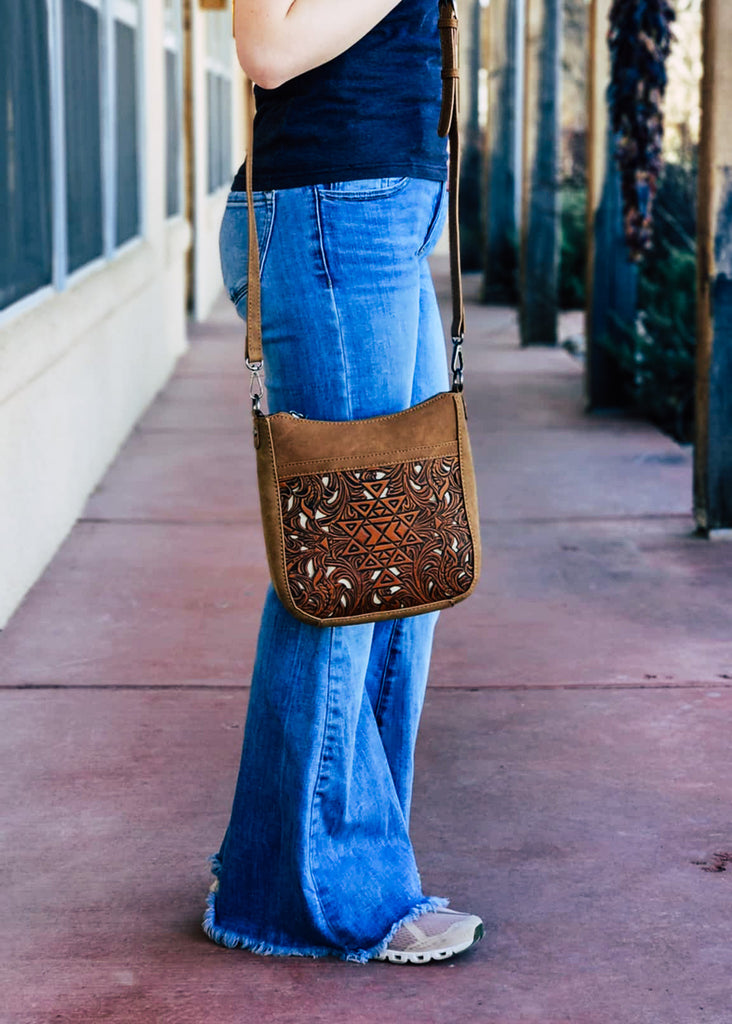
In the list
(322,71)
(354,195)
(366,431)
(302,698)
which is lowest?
(302,698)

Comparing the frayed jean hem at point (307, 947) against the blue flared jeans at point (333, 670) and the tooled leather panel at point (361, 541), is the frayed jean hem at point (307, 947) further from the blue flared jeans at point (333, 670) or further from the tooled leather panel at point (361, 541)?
the tooled leather panel at point (361, 541)

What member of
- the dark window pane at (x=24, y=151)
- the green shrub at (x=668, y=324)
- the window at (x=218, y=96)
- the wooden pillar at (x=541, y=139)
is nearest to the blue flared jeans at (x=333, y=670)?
the dark window pane at (x=24, y=151)

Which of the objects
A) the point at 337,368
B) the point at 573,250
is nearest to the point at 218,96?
the point at 573,250

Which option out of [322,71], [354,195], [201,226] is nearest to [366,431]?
[354,195]

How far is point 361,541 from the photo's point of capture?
2217 mm

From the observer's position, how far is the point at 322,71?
7.09 ft

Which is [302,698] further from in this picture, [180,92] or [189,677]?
[180,92]

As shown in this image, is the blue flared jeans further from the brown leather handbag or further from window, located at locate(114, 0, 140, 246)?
window, located at locate(114, 0, 140, 246)

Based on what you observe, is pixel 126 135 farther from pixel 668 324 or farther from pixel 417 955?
pixel 417 955

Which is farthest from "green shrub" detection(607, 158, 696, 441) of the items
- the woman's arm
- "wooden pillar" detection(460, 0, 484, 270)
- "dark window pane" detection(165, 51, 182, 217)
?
"wooden pillar" detection(460, 0, 484, 270)

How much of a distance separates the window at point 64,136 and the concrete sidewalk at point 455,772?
101 centimetres

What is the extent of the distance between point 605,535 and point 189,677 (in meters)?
2.06

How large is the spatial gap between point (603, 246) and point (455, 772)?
4917mm

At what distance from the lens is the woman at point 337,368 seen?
7.12ft
